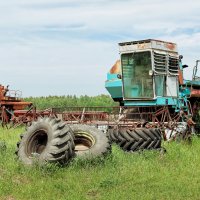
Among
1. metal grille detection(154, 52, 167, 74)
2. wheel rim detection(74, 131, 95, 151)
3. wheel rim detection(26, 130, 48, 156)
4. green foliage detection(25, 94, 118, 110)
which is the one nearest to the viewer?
wheel rim detection(26, 130, 48, 156)

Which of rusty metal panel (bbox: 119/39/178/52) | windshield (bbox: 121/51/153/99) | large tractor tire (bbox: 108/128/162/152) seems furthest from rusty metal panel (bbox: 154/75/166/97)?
large tractor tire (bbox: 108/128/162/152)

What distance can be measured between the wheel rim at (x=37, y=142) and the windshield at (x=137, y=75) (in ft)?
19.4

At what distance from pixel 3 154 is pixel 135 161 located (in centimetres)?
311

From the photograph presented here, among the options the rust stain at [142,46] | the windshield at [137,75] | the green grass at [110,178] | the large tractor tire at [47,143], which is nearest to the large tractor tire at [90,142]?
the green grass at [110,178]

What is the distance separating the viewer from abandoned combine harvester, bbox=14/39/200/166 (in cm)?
959

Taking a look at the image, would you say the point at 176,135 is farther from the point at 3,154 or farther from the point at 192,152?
the point at 3,154

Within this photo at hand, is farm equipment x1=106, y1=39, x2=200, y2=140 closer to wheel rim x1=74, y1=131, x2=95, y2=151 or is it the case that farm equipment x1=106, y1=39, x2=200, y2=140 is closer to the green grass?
wheel rim x1=74, y1=131, x2=95, y2=151

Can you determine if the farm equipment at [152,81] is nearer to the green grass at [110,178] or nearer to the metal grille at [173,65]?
the metal grille at [173,65]

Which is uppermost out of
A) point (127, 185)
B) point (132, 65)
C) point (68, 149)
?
point (132, 65)

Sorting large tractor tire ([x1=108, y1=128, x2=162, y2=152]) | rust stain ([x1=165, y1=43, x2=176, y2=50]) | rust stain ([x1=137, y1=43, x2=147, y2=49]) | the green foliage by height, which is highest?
rust stain ([x1=165, y1=43, x2=176, y2=50])

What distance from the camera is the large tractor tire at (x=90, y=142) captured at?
9.25 meters

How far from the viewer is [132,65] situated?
15.5 m

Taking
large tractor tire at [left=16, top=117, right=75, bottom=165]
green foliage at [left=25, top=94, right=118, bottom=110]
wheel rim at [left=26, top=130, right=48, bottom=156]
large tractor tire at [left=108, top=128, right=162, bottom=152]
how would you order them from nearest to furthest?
large tractor tire at [left=16, top=117, right=75, bottom=165], wheel rim at [left=26, top=130, right=48, bottom=156], large tractor tire at [left=108, top=128, right=162, bottom=152], green foliage at [left=25, top=94, right=118, bottom=110]

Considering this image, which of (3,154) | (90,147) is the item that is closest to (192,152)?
(90,147)
